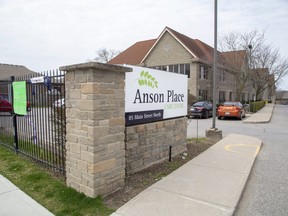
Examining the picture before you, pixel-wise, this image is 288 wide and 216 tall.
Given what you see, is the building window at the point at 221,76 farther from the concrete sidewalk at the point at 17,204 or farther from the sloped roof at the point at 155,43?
the concrete sidewalk at the point at 17,204

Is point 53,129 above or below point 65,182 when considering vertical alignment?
above

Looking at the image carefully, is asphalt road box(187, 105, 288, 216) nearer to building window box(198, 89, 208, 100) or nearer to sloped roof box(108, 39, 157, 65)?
building window box(198, 89, 208, 100)

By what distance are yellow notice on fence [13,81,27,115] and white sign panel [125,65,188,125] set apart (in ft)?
8.49

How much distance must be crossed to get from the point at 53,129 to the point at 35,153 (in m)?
0.97

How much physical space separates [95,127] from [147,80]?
194cm

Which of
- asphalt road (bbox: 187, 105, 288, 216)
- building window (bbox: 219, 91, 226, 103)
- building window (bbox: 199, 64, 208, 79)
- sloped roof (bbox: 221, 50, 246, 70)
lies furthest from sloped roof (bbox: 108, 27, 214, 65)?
asphalt road (bbox: 187, 105, 288, 216)

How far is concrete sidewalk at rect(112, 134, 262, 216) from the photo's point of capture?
330cm

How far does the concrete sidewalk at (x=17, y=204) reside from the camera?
3.26 metres

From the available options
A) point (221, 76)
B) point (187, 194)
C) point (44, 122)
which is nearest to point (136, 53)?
point (221, 76)

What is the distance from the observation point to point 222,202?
140 inches

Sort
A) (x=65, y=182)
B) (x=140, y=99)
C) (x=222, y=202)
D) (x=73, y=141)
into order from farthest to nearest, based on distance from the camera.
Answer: (x=140, y=99)
(x=65, y=182)
(x=73, y=141)
(x=222, y=202)

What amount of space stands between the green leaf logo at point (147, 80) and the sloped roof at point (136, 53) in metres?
26.3

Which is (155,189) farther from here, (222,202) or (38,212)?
(38,212)

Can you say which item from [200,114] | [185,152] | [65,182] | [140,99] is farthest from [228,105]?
[65,182]
